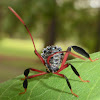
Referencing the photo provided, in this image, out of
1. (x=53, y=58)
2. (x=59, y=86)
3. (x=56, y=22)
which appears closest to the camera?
(x=59, y=86)

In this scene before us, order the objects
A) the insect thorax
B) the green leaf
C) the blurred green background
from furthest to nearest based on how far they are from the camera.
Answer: the blurred green background → the insect thorax → the green leaf

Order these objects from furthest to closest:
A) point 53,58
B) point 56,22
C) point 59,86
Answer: point 56,22
point 53,58
point 59,86

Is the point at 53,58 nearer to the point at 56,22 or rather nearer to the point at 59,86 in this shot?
the point at 59,86

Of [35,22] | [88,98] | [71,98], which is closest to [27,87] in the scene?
[71,98]

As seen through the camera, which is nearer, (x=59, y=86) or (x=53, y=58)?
(x=59, y=86)

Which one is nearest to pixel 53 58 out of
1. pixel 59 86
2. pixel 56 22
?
pixel 59 86

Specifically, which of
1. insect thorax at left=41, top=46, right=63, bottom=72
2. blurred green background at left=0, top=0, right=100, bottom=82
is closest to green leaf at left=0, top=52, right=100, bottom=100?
insect thorax at left=41, top=46, right=63, bottom=72

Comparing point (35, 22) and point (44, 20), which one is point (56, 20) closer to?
point (44, 20)

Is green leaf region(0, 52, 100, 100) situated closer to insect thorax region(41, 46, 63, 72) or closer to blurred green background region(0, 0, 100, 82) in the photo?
insect thorax region(41, 46, 63, 72)

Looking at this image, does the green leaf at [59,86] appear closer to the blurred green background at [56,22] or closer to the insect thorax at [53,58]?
the insect thorax at [53,58]

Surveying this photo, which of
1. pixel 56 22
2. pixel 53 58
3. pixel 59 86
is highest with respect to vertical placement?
pixel 56 22
